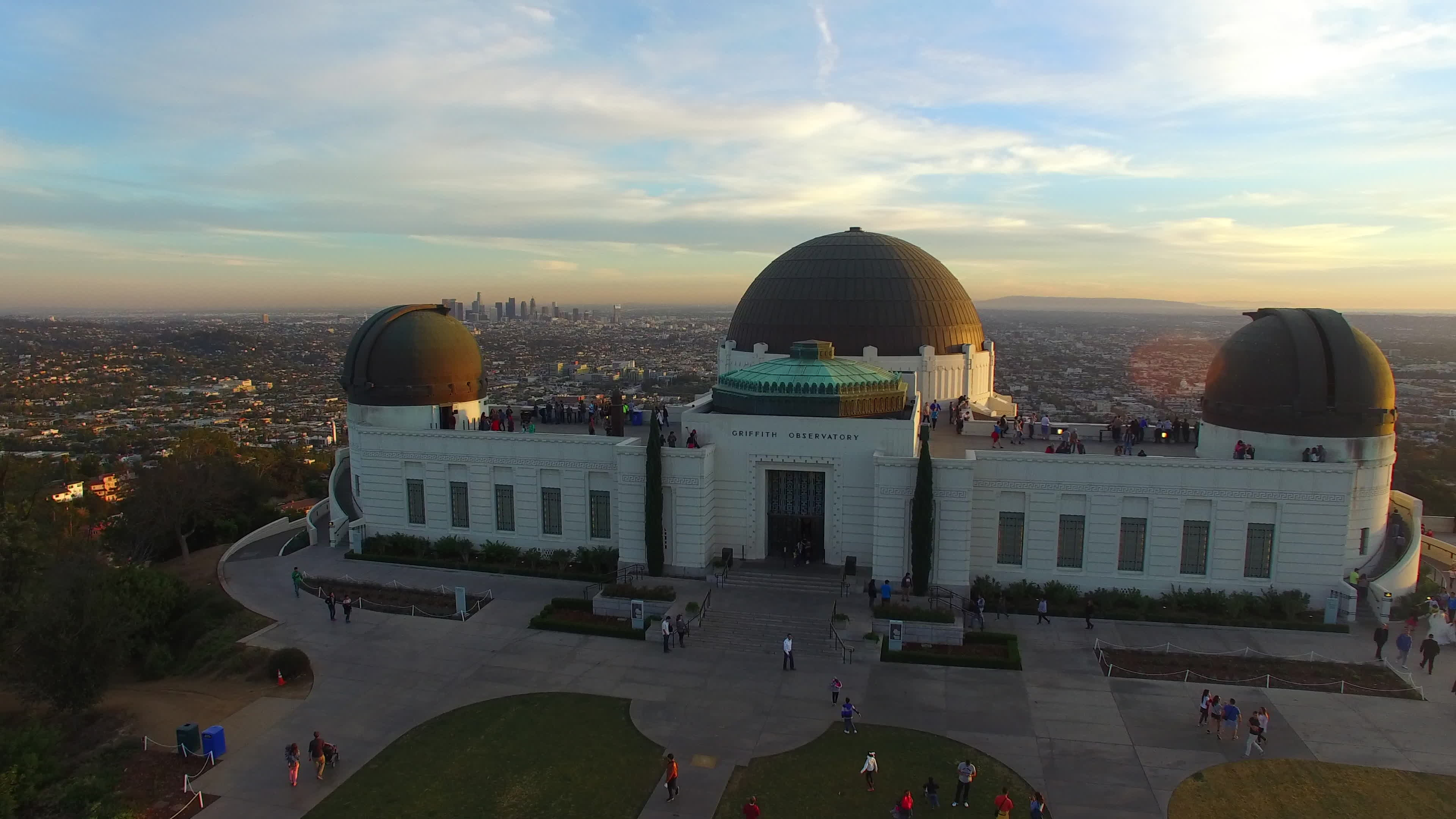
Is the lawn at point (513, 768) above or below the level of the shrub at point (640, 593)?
below

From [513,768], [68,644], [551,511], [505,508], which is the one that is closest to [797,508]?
[551,511]

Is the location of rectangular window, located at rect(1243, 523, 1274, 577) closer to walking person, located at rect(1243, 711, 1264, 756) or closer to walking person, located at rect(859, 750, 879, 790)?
walking person, located at rect(1243, 711, 1264, 756)

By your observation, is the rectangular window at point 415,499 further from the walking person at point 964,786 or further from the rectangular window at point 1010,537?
the walking person at point 964,786

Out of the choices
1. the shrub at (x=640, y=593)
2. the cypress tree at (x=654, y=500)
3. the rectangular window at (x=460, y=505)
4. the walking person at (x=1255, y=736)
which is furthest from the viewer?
the rectangular window at (x=460, y=505)

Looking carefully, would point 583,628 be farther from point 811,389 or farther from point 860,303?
point 860,303

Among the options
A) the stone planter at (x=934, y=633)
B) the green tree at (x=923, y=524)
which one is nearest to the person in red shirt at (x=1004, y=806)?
the stone planter at (x=934, y=633)

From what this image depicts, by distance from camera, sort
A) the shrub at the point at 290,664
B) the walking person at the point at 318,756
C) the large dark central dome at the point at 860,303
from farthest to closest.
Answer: the large dark central dome at the point at 860,303
the shrub at the point at 290,664
the walking person at the point at 318,756

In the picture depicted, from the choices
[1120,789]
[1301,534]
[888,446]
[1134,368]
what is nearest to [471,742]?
[1120,789]

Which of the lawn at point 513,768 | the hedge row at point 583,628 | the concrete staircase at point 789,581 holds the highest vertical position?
the concrete staircase at point 789,581
